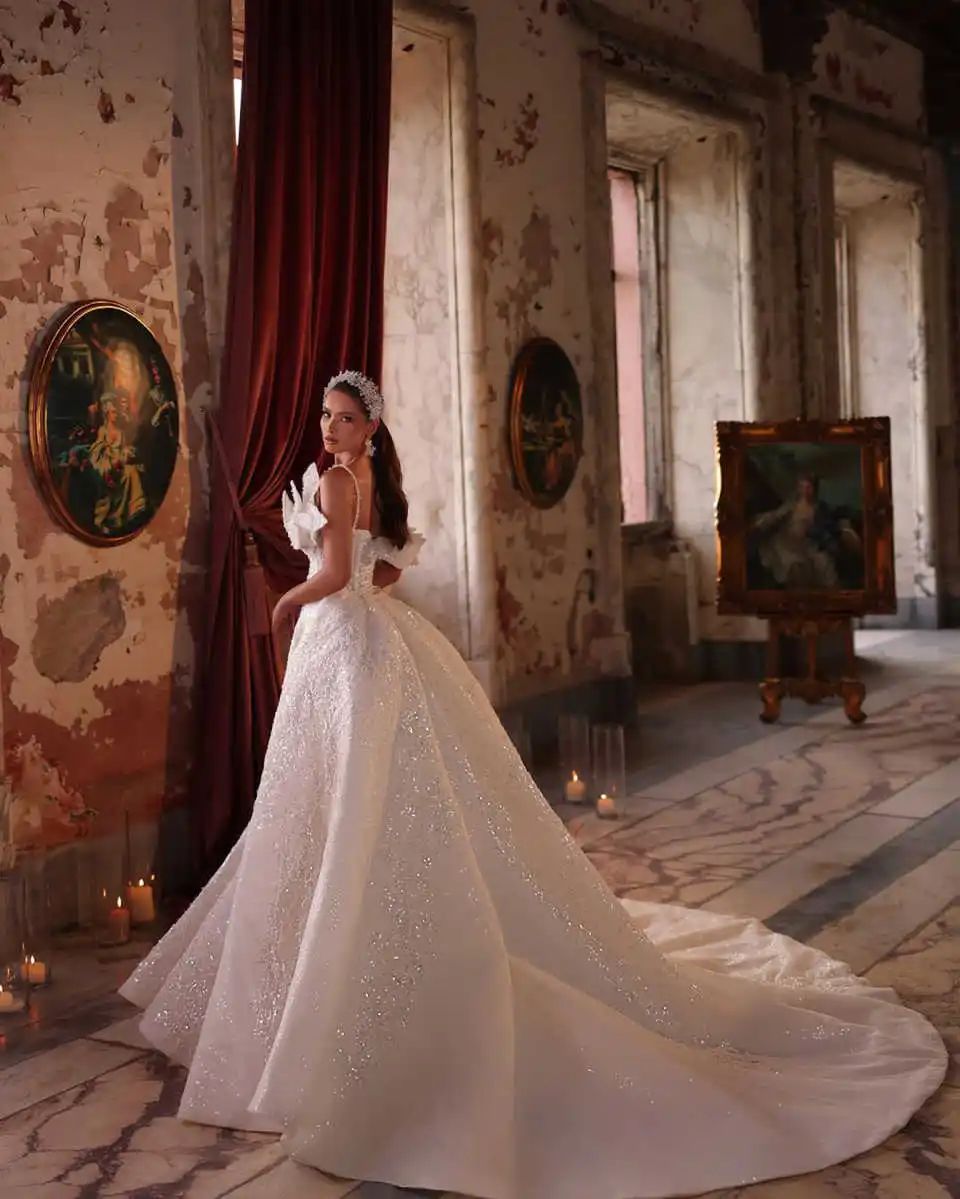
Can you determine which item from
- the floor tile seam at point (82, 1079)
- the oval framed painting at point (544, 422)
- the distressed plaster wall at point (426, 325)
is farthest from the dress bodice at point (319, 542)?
the oval framed painting at point (544, 422)

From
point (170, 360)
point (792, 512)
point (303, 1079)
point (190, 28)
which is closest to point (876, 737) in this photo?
point (792, 512)

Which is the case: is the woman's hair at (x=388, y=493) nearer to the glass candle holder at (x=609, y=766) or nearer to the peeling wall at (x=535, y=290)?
the glass candle holder at (x=609, y=766)

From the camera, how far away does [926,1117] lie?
3223 millimetres

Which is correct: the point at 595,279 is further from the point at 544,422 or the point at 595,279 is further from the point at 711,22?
the point at 711,22

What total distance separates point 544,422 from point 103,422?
10.6 ft

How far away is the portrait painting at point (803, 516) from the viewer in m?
8.68

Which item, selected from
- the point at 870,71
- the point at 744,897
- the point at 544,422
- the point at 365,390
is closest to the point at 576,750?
the point at 744,897

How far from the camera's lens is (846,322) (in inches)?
510

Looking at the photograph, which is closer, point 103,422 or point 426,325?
point 103,422

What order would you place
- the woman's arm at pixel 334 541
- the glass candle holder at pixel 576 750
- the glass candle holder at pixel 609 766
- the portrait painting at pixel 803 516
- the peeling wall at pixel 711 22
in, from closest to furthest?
the woman's arm at pixel 334 541 < the glass candle holder at pixel 609 766 < the glass candle holder at pixel 576 750 < the portrait painting at pixel 803 516 < the peeling wall at pixel 711 22

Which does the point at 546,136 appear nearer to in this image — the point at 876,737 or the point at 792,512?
the point at 792,512

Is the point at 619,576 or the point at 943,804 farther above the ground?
the point at 619,576

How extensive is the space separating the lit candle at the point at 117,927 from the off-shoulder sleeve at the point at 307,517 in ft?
5.30

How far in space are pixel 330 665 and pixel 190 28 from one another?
3062 mm
